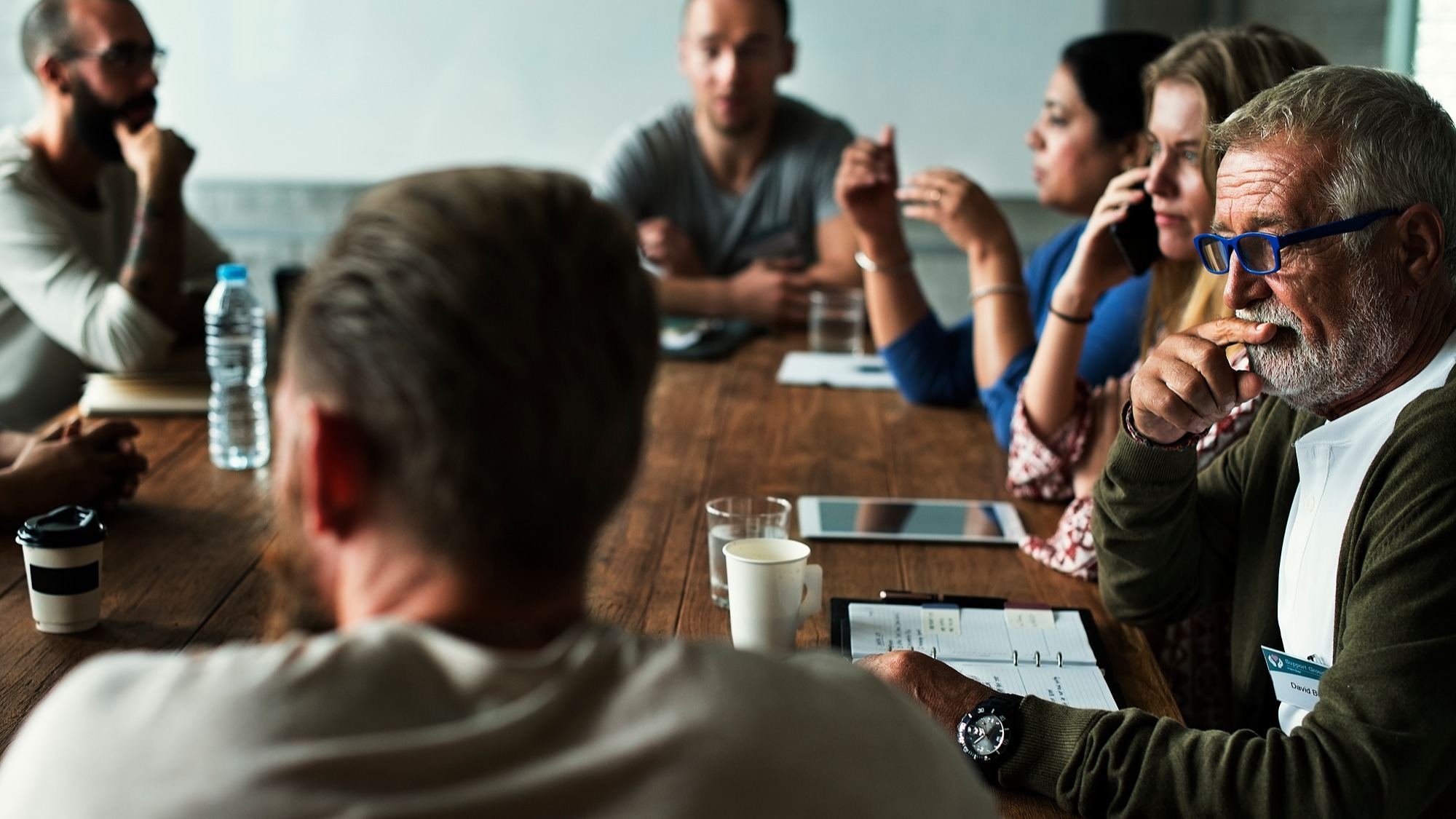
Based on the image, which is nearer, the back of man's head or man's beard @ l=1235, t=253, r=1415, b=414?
the back of man's head

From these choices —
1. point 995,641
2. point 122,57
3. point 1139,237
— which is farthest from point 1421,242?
point 122,57

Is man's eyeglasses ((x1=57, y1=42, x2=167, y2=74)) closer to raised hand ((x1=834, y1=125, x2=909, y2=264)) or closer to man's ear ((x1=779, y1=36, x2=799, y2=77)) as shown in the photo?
raised hand ((x1=834, y1=125, x2=909, y2=264))

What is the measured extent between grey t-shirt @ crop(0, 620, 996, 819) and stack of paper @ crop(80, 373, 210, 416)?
1662 mm

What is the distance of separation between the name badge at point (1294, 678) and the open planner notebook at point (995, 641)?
151 millimetres

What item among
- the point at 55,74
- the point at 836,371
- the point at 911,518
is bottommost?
the point at 836,371

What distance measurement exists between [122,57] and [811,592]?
78.5 inches

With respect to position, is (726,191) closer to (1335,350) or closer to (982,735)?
(1335,350)

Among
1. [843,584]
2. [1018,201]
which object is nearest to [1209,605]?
[843,584]

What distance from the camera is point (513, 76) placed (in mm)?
4137

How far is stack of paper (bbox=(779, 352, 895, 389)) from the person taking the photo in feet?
8.09

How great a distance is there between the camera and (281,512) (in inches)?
25.9

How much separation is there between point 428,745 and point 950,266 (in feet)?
12.6

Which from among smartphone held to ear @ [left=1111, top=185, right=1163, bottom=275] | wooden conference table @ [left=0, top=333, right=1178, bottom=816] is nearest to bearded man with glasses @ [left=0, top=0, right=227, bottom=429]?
wooden conference table @ [left=0, top=333, right=1178, bottom=816]

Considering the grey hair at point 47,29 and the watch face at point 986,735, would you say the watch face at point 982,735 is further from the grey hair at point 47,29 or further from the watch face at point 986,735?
the grey hair at point 47,29
